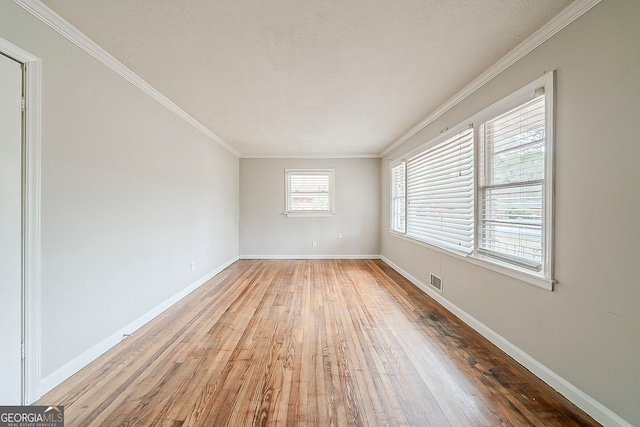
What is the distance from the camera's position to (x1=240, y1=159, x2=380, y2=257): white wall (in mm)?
5387

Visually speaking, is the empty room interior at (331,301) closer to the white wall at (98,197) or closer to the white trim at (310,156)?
the white wall at (98,197)

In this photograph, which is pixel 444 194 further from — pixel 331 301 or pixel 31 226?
pixel 31 226

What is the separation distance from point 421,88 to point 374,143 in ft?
6.75

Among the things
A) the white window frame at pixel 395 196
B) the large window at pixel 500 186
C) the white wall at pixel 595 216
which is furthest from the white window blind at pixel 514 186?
the white window frame at pixel 395 196

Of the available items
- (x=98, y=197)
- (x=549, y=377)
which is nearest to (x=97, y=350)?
(x=98, y=197)

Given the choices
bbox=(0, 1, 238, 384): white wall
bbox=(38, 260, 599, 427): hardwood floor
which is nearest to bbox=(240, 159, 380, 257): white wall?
bbox=(0, 1, 238, 384): white wall

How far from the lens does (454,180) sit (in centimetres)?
268

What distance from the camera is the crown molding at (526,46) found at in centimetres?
138

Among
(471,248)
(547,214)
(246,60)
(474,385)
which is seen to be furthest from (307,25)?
(474,385)

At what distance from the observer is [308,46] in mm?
1771

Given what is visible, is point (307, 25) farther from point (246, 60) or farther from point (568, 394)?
point (568, 394)

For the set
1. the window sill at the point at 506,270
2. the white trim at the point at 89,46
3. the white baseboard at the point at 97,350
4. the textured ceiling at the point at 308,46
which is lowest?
the white baseboard at the point at 97,350

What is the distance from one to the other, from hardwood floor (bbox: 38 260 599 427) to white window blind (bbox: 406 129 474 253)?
898 mm

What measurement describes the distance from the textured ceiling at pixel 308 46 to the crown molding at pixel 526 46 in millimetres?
45
